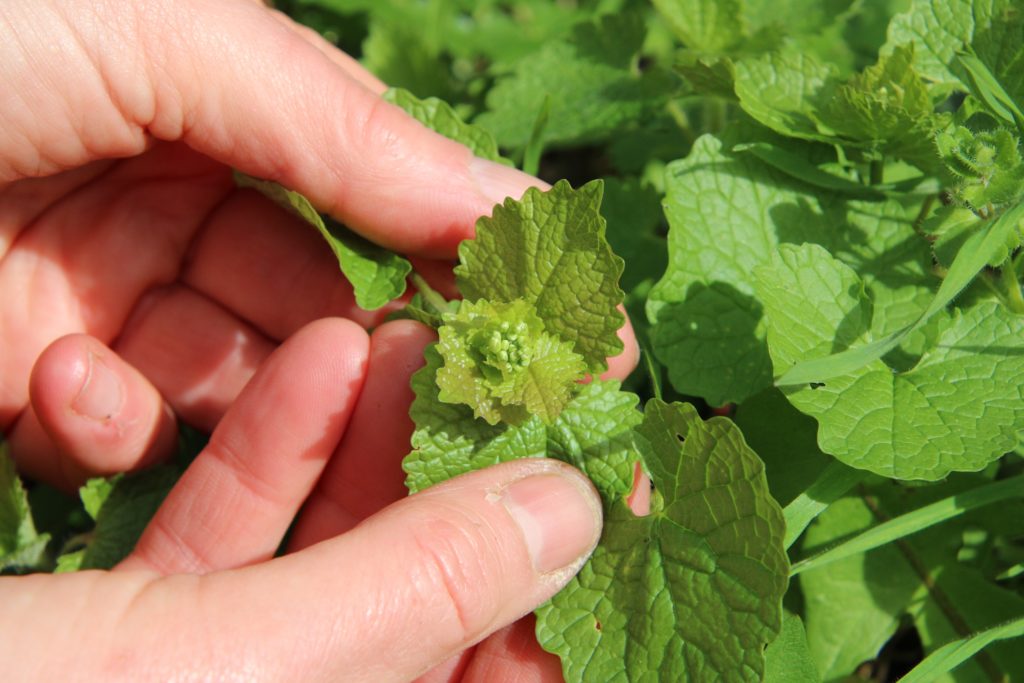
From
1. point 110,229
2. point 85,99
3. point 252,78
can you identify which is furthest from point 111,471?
point 252,78

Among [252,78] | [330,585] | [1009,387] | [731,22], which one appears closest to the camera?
[330,585]

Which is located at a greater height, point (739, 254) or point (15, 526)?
point (739, 254)

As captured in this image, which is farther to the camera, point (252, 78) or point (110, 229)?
point (110, 229)

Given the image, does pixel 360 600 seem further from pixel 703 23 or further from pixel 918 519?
pixel 703 23

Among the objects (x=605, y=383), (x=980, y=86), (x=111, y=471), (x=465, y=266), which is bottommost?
(x=111, y=471)

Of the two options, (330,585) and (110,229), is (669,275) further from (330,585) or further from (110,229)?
(110,229)

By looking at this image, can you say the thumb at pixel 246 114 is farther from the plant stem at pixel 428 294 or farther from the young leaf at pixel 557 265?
the young leaf at pixel 557 265

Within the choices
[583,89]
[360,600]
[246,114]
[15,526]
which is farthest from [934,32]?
[15,526]
